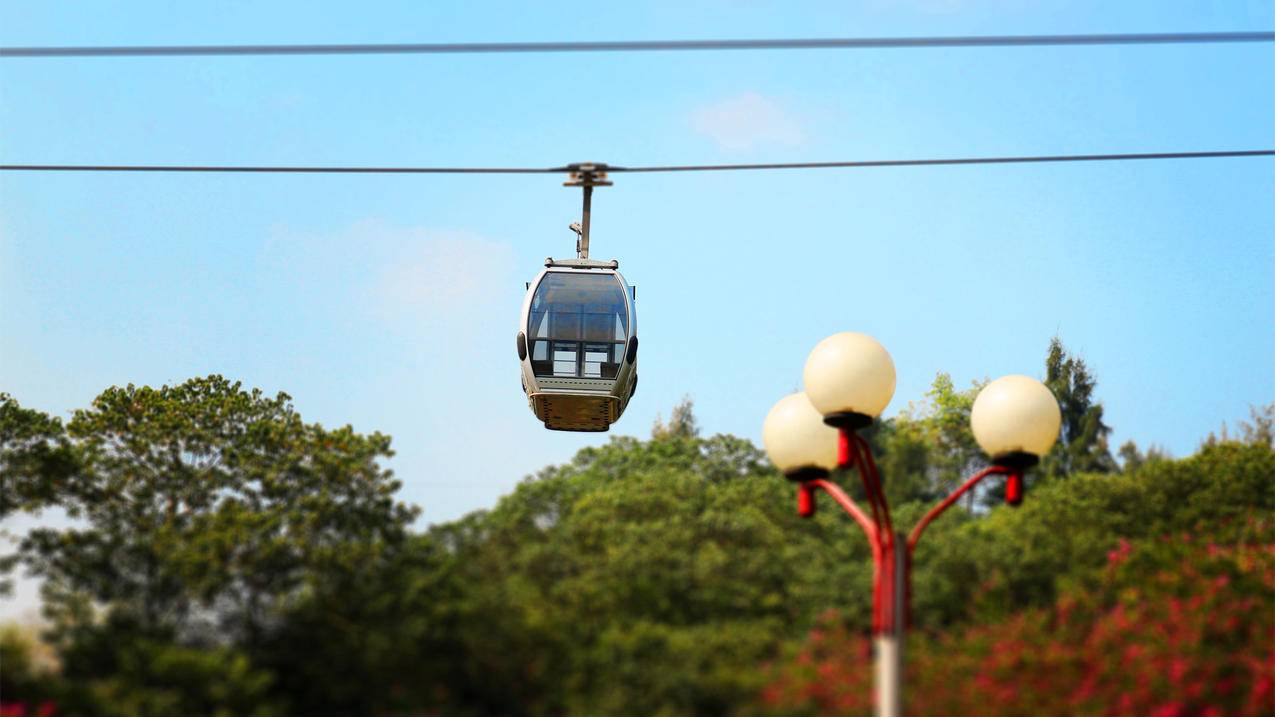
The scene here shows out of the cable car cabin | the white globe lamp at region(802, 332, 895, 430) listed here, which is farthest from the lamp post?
the cable car cabin

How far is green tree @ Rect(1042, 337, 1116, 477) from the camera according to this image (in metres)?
16.2

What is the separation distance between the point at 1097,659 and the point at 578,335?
31.2ft

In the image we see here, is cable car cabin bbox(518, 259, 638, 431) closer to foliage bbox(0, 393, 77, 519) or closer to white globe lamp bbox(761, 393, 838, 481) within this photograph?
foliage bbox(0, 393, 77, 519)

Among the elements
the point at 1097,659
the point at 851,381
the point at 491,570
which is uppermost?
the point at 851,381

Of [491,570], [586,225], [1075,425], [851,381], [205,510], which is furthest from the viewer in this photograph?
[1075,425]

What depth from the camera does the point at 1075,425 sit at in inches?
933

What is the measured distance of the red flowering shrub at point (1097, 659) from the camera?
9344 millimetres

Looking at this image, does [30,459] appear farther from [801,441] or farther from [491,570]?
[801,441]

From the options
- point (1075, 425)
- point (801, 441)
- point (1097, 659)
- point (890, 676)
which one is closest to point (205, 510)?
point (801, 441)

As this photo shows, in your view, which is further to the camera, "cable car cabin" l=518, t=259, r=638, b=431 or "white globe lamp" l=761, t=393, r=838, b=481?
"cable car cabin" l=518, t=259, r=638, b=431

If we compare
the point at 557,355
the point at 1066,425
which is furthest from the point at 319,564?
the point at 1066,425

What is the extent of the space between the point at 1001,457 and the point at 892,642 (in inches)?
67.1

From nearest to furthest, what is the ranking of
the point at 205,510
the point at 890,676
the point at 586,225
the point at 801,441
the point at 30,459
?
the point at 890,676 → the point at 801,441 → the point at 205,510 → the point at 30,459 → the point at 586,225

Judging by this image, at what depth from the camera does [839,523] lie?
12578mm
